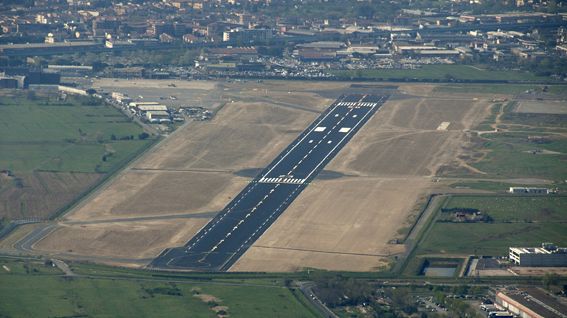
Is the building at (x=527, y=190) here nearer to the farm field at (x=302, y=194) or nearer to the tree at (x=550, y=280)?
the farm field at (x=302, y=194)

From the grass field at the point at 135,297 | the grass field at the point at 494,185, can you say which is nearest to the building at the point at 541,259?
the grass field at the point at 135,297

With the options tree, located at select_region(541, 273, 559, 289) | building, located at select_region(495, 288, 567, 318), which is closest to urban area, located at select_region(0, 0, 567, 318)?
building, located at select_region(495, 288, 567, 318)

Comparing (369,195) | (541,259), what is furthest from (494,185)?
(541,259)

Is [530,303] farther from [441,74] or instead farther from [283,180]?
[441,74]

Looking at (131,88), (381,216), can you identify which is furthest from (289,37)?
(381,216)

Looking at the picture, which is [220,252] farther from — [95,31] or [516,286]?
[95,31]

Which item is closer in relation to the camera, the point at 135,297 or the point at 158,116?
the point at 135,297

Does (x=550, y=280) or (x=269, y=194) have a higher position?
(x=550, y=280)
